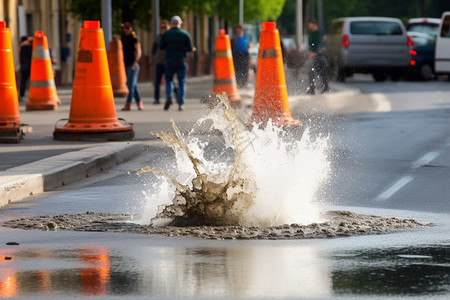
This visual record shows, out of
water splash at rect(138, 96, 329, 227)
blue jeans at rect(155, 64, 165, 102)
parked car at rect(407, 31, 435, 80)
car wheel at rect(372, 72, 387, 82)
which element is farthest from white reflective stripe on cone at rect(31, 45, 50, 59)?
car wheel at rect(372, 72, 387, 82)

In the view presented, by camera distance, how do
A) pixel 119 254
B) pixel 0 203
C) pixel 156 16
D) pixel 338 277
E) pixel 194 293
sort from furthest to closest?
pixel 156 16
pixel 0 203
pixel 119 254
pixel 338 277
pixel 194 293

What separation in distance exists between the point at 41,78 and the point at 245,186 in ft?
47.7

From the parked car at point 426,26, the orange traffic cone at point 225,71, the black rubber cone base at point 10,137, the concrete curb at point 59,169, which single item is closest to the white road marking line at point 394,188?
the concrete curb at point 59,169

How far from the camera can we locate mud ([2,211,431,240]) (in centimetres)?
841

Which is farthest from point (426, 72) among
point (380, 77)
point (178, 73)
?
point (178, 73)

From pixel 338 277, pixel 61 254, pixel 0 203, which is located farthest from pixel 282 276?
pixel 0 203

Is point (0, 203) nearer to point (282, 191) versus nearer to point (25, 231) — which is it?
point (25, 231)

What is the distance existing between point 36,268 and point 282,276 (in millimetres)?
1372

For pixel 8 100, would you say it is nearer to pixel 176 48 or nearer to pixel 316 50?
pixel 176 48

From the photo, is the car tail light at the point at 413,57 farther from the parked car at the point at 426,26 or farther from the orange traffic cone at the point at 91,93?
the orange traffic cone at the point at 91,93

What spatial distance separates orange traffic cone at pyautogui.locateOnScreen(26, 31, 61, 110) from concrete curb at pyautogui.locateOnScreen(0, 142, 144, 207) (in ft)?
25.5

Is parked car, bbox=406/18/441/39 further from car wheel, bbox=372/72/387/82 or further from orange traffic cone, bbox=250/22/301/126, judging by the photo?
orange traffic cone, bbox=250/22/301/126

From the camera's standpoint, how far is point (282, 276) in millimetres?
6840

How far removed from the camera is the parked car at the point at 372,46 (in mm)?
37594
